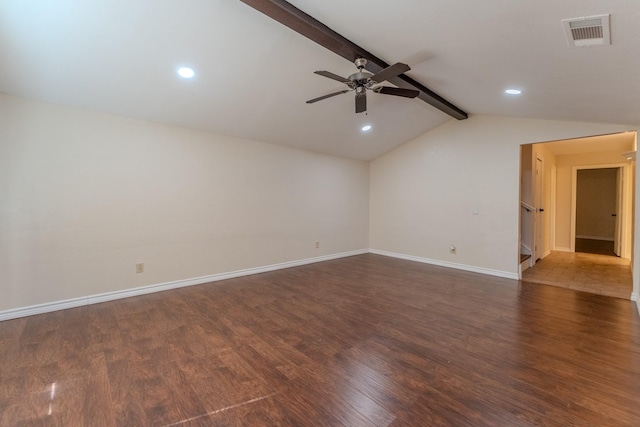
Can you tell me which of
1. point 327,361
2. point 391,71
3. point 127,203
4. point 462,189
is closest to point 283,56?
point 391,71

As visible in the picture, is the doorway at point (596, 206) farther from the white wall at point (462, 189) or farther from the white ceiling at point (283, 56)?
the white ceiling at point (283, 56)

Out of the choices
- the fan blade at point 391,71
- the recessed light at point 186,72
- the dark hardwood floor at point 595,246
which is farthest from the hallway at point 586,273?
the recessed light at point 186,72

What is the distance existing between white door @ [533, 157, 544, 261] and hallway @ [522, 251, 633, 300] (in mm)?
244

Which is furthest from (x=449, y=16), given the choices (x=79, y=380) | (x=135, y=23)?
(x=79, y=380)

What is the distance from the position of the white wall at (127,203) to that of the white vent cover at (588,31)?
4168 millimetres

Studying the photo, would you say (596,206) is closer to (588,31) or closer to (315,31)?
(588,31)

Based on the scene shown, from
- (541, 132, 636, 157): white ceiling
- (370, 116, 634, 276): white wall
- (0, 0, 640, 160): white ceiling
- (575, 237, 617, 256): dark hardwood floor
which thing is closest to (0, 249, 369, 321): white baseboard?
(0, 0, 640, 160): white ceiling

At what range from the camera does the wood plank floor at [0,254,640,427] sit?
1739mm

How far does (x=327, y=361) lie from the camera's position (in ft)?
7.54

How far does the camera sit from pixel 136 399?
1860mm

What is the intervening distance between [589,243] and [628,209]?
2.83m

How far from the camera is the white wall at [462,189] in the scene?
4.68m

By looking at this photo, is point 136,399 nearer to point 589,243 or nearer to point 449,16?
point 449,16

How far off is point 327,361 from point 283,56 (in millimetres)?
2938
